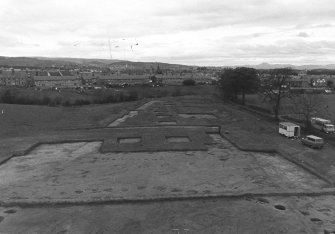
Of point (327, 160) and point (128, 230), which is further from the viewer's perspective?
point (327, 160)

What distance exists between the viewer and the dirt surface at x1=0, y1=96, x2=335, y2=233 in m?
12.6

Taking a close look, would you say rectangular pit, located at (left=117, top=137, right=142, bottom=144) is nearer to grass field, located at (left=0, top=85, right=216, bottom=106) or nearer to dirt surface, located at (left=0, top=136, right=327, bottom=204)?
dirt surface, located at (left=0, top=136, right=327, bottom=204)

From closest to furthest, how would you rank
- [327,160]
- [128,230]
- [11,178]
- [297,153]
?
1. [128,230]
2. [11,178]
3. [327,160]
4. [297,153]

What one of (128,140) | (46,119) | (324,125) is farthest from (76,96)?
(324,125)

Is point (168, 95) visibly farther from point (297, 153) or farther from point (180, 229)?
point (180, 229)

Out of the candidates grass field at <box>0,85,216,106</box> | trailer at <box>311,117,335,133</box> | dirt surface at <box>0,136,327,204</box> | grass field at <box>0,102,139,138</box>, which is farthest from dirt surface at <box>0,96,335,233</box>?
grass field at <box>0,85,216,106</box>

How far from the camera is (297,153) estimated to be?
23.0 metres

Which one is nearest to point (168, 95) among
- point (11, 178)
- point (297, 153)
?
point (297, 153)

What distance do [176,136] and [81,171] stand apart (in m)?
11.2

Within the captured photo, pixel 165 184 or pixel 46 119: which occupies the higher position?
pixel 165 184

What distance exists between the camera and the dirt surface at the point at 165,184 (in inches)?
495

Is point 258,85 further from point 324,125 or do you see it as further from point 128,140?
point 128,140

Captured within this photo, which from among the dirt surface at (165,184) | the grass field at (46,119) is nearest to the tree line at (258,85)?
the dirt surface at (165,184)

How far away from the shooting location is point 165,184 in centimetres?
1694
